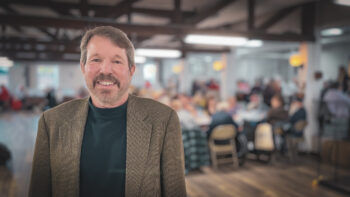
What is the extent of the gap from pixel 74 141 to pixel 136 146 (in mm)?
249

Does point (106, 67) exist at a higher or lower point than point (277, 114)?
higher

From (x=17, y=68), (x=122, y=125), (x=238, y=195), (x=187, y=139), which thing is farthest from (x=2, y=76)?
(x=122, y=125)

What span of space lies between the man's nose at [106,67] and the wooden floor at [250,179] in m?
2.98

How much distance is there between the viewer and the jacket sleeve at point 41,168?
3.22 ft

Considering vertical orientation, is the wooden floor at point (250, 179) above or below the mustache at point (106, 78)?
below

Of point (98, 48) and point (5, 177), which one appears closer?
point (98, 48)

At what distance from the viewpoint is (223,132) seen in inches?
174

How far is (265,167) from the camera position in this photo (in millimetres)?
4723

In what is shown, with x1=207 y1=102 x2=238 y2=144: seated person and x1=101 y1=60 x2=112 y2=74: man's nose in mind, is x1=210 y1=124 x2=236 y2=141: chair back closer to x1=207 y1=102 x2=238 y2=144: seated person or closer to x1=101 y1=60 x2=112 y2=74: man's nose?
x1=207 y1=102 x2=238 y2=144: seated person

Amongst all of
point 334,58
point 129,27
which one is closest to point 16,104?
point 129,27

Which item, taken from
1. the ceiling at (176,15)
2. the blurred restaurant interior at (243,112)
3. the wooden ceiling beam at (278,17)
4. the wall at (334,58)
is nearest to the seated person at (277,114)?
the blurred restaurant interior at (243,112)

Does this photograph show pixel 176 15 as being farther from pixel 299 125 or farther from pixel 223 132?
pixel 299 125

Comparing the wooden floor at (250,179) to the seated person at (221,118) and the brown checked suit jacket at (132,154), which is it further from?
the brown checked suit jacket at (132,154)

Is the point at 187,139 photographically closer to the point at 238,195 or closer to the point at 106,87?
the point at 238,195
